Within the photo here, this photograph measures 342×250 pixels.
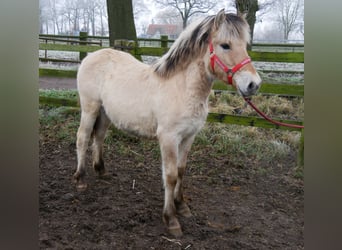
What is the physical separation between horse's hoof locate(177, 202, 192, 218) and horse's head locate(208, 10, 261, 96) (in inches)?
46.4

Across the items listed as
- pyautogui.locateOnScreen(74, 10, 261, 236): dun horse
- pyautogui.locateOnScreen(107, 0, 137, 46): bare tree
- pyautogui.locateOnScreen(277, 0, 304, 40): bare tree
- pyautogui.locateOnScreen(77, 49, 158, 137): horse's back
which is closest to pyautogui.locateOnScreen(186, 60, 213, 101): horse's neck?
pyautogui.locateOnScreen(74, 10, 261, 236): dun horse

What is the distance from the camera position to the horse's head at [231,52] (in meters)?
2.06

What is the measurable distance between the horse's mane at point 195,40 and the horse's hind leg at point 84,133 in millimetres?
896

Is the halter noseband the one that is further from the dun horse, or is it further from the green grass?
the green grass

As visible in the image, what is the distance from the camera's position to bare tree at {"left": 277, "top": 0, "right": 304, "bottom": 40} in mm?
3488

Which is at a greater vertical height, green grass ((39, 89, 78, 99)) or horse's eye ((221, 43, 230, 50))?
horse's eye ((221, 43, 230, 50))

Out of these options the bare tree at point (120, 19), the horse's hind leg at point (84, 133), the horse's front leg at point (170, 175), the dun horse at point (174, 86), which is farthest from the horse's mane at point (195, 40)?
the bare tree at point (120, 19)

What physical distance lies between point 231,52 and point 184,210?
1.42 meters

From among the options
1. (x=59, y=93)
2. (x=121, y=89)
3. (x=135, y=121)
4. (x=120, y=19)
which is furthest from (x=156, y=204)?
(x=59, y=93)

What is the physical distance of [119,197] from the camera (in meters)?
2.94

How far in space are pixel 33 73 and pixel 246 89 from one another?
65.3 inches
